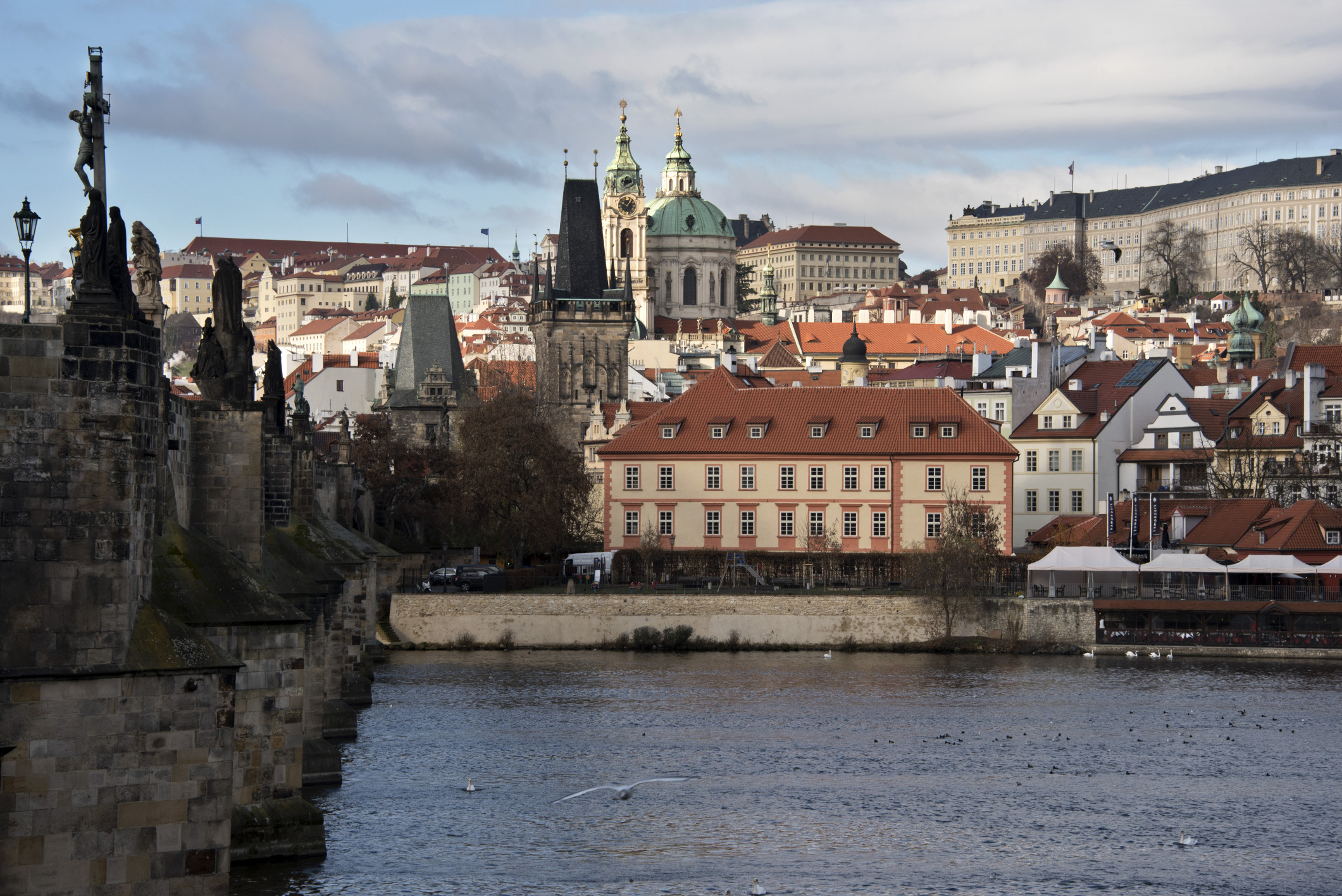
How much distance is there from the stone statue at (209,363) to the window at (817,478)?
46.6 meters

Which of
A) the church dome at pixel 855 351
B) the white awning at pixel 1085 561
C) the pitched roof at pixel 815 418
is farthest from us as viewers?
the church dome at pixel 855 351

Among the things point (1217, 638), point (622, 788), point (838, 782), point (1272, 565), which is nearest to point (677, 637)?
point (1217, 638)

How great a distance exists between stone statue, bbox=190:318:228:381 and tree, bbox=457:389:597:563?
4969 centimetres

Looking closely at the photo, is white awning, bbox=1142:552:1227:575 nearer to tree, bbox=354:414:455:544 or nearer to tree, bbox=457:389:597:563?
tree, bbox=457:389:597:563

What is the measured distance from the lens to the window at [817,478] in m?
72.1

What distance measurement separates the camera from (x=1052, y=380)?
88750 mm

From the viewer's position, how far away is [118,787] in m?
17.7

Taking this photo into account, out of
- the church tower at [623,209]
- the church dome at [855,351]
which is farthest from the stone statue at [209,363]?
the church tower at [623,209]

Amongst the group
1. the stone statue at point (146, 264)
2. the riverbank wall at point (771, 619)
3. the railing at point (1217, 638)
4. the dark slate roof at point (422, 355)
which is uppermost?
the dark slate roof at point (422, 355)

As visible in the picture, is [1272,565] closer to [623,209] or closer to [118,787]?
[118,787]

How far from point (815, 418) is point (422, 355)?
44.0 metres

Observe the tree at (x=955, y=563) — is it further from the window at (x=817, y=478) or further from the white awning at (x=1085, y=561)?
the window at (x=817, y=478)

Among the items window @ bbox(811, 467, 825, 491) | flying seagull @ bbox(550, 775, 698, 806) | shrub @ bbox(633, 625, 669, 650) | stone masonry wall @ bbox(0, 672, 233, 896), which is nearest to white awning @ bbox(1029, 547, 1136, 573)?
window @ bbox(811, 467, 825, 491)

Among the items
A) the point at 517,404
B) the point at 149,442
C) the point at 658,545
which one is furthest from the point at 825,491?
the point at 149,442
